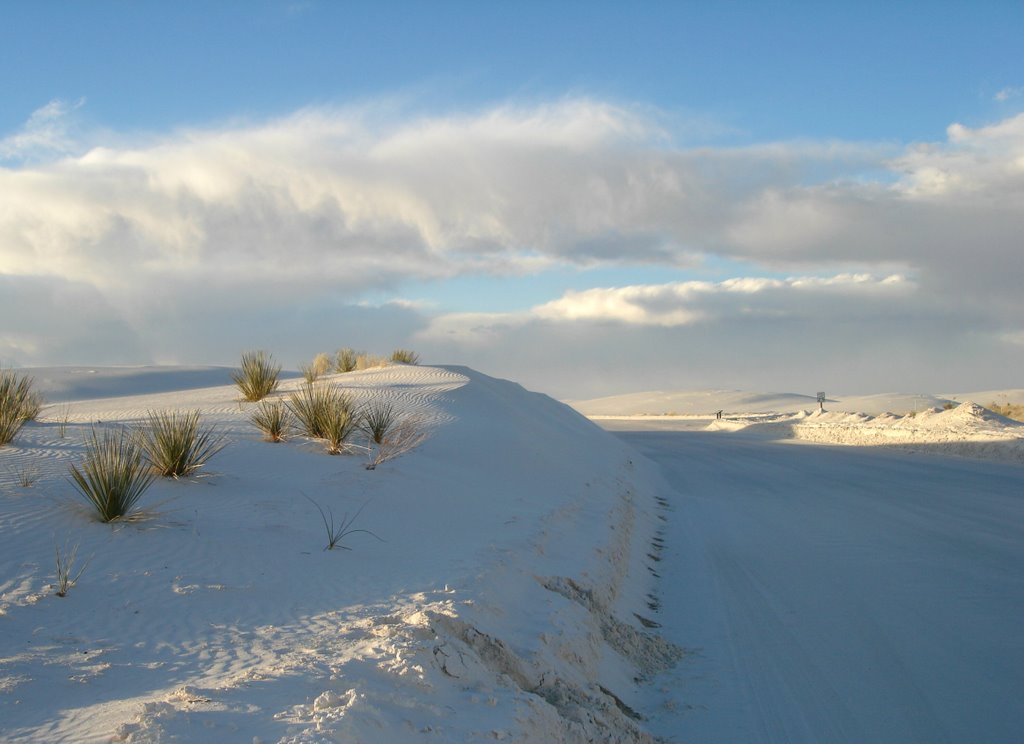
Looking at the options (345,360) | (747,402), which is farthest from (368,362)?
(747,402)

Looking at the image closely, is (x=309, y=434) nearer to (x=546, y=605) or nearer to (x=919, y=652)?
(x=546, y=605)

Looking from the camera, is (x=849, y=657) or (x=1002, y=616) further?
(x=1002, y=616)

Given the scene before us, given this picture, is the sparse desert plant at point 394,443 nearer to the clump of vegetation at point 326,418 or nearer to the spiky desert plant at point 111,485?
the clump of vegetation at point 326,418

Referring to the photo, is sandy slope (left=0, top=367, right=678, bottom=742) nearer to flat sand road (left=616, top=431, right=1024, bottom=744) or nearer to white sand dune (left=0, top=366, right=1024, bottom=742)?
white sand dune (left=0, top=366, right=1024, bottom=742)

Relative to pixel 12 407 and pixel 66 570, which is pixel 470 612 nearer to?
pixel 66 570

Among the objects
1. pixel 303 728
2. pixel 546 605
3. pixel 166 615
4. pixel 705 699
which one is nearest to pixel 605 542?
pixel 546 605

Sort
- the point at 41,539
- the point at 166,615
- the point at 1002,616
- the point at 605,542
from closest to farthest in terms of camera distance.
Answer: the point at 166,615
the point at 41,539
the point at 1002,616
the point at 605,542

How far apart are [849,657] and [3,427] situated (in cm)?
913

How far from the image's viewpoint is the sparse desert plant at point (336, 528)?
8031 mm

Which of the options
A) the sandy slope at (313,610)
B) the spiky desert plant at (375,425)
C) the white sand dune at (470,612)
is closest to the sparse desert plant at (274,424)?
the white sand dune at (470,612)

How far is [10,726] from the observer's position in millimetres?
3928

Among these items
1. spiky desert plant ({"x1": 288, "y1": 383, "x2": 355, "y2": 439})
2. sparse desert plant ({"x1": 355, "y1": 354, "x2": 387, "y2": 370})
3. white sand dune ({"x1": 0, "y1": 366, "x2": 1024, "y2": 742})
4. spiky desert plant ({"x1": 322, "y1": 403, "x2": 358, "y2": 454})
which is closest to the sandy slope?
white sand dune ({"x1": 0, "y1": 366, "x2": 1024, "y2": 742})

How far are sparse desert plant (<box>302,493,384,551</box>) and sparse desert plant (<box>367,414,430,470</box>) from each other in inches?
81.9

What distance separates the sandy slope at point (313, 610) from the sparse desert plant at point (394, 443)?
0.74ft
